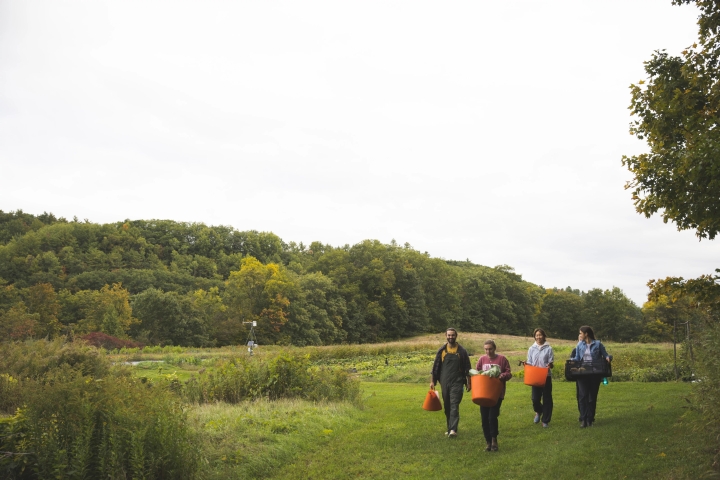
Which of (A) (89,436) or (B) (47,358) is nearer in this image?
(A) (89,436)

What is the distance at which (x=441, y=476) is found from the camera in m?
8.38

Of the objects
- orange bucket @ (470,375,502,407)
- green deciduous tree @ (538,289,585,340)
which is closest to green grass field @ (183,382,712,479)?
orange bucket @ (470,375,502,407)

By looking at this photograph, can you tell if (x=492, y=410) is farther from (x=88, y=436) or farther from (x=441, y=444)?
(x=88, y=436)

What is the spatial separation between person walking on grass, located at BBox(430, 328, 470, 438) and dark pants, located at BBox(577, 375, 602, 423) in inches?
88.4

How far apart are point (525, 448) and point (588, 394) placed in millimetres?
1989

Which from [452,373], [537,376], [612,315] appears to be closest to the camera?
[452,373]

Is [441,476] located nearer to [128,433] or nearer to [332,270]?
[128,433]

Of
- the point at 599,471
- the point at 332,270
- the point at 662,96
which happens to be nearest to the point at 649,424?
the point at 599,471

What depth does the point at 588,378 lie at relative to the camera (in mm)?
10250

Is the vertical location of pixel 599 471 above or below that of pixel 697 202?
below

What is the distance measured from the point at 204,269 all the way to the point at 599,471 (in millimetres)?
93822

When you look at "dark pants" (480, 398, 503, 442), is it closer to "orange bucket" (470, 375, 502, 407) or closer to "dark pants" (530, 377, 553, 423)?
"orange bucket" (470, 375, 502, 407)

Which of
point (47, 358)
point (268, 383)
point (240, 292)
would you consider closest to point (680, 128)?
point (268, 383)

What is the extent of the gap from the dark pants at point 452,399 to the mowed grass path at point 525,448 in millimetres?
374
